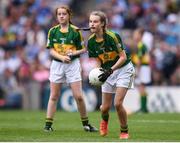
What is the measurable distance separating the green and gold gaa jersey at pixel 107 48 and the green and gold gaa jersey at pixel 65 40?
1330 mm

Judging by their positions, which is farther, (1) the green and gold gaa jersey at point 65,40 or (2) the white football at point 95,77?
(1) the green and gold gaa jersey at point 65,40

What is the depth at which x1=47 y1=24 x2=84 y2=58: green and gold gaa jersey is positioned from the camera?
14.4 metres

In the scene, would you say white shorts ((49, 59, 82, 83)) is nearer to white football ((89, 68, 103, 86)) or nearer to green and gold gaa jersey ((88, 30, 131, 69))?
green and gold gaa jersey ((88, 30, 131, 69))

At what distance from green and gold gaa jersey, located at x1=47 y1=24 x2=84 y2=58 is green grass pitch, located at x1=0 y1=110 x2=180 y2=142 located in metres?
1.55

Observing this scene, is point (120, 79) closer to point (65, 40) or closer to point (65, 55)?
point (65, 55)

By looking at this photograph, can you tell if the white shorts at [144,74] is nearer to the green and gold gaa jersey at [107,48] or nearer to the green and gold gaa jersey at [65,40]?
the green and gold gaa jersey at [65,40]

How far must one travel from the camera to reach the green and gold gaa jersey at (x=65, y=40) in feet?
47.2

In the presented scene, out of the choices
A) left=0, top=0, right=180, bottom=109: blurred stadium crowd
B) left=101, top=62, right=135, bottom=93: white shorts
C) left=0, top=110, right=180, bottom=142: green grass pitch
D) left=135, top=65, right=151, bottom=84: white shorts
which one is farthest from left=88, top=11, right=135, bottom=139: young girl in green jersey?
left=0, top=0, right=180, bottom=109: blurred stadium crowd

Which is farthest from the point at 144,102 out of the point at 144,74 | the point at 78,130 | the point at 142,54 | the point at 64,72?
the point at 64,72

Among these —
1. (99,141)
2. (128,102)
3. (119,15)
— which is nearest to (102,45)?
(99,141)

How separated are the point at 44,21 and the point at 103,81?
15216mm

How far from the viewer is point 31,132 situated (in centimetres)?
1427

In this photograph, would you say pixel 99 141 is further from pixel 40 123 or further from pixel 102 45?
pixel 40 123

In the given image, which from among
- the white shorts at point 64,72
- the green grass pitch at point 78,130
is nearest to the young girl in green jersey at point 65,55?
the white shorts at point 64,72
